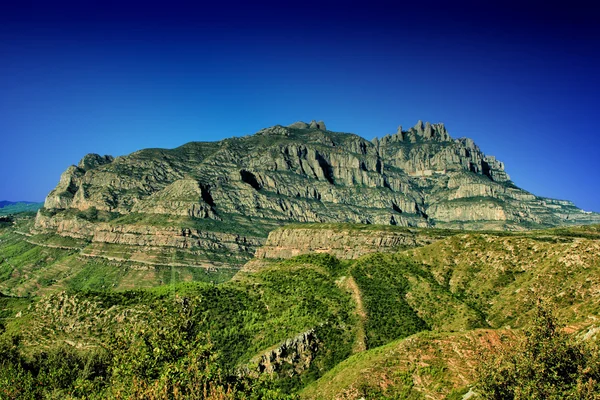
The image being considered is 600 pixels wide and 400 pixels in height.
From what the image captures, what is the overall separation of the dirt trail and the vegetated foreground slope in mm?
270

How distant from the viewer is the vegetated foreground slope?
52656 millimetres

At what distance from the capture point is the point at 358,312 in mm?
82188

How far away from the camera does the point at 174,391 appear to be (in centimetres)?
2203

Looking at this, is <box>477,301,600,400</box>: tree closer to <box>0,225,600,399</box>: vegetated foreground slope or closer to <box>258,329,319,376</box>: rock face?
<box>0,225,600,399</box>: vegetated foreground slope

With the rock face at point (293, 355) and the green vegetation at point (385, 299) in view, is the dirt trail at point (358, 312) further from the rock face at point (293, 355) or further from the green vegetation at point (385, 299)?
the rock face at point (293, 355)

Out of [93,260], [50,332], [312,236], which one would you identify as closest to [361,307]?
[50,332]

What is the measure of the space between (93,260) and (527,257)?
19620 cm

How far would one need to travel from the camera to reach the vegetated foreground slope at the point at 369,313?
52656 millimetres

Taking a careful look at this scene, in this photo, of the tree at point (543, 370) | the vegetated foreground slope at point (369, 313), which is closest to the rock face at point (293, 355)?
the vegetated foreground slope at point (369, 313)

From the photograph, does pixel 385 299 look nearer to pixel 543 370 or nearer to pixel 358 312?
pixel 358 312

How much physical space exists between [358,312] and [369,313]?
233 cm

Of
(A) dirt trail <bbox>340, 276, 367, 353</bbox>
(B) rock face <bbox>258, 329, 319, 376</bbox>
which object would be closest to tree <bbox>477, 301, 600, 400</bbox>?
(B) rock face <bbox>258, 329, 319, 376</bbox>

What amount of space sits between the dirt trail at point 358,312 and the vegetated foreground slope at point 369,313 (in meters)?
0.27

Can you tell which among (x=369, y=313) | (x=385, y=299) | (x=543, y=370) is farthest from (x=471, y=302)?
(x=543, y=370)
